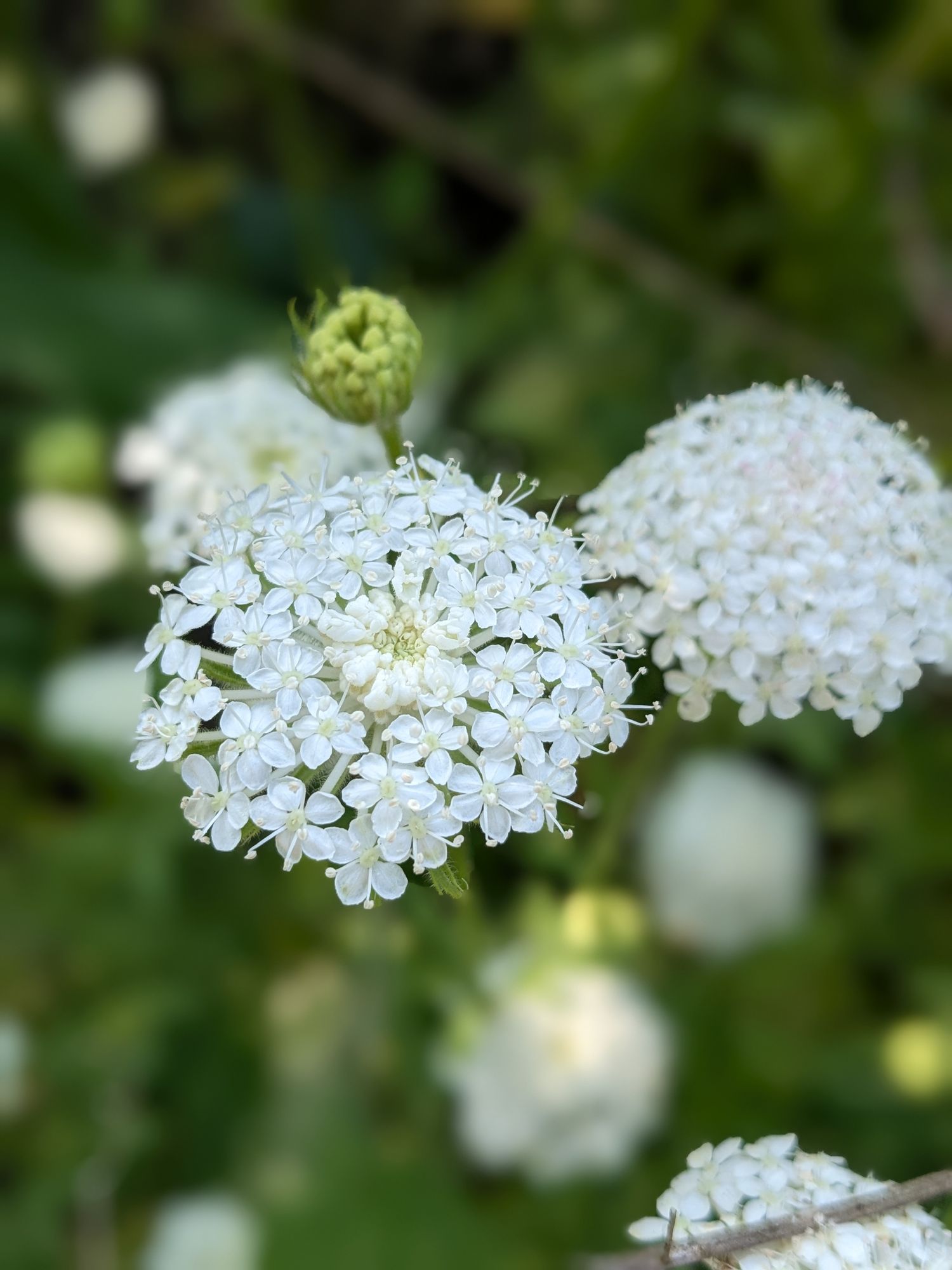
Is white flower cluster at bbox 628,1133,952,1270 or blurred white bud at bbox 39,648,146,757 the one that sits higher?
blurred white bud at bbox 39,648,146,757

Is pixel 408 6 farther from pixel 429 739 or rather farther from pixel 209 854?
pixel 429 739

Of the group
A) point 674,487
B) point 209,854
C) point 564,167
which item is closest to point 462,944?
point 209,854

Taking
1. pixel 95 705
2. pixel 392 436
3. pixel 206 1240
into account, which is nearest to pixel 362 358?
pixel 392 436

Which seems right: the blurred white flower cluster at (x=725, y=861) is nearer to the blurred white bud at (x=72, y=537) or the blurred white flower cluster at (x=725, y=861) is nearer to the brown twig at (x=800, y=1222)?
the blurred white bud at (x=72, y=537)

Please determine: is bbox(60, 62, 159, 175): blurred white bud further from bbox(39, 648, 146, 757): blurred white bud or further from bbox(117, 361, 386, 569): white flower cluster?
bbox(117, 361, 386, 569): white flower cluster

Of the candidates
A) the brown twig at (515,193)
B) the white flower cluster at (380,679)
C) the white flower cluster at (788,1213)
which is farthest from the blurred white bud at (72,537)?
the white flower cluster at (788,1213)

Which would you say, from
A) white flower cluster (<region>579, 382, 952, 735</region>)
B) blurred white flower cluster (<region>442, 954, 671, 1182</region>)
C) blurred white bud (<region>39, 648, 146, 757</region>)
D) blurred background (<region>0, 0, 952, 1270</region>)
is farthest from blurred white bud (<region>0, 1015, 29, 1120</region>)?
white flower cluster (<region>579, 382, 952, 735</region>)
